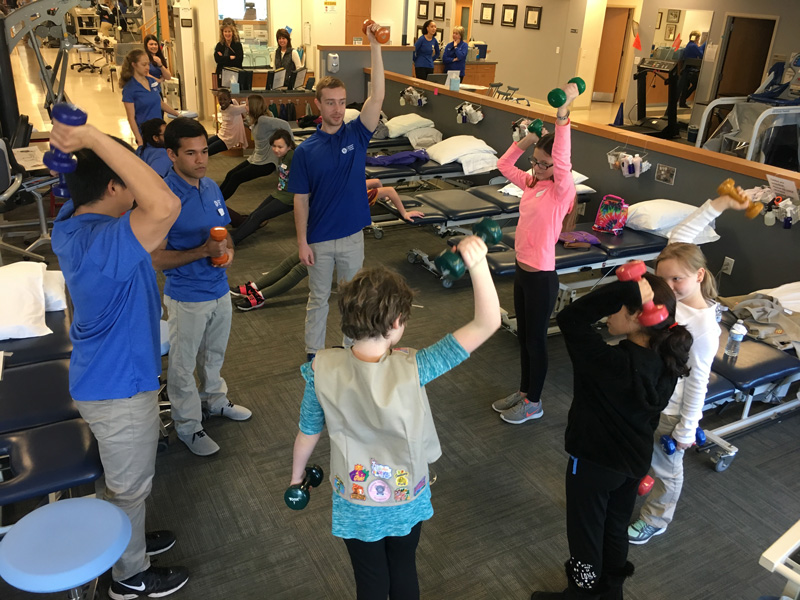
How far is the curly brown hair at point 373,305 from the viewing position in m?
1.45

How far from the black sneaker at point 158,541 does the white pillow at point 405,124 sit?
5128 mm

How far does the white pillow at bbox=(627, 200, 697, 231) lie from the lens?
4.18 meters

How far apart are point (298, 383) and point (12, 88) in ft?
15.2

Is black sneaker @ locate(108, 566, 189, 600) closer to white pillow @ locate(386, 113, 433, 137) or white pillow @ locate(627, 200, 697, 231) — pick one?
white pillow @ locate(627, 200, 697, 231)

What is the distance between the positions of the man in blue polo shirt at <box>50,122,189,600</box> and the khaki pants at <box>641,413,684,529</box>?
1.80 meters

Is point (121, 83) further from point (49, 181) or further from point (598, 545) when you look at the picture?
point (598, 545)

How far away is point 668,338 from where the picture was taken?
172 cm

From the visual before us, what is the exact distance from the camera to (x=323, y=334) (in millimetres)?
3557

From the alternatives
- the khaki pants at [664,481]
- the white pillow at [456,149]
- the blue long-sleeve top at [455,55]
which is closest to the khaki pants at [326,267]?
the khaki pants at [664,481]

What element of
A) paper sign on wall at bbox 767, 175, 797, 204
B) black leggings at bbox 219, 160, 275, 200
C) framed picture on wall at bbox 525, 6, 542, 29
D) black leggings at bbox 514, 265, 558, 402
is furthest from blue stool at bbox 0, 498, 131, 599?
framed picture on wall at bbox 525, 6, 542, 29

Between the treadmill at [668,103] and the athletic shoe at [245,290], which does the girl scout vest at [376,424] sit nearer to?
the athletic shoe at [245,290]

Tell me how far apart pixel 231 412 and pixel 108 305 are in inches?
56.4

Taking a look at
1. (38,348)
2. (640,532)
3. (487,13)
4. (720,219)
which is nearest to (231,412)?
(38,348)

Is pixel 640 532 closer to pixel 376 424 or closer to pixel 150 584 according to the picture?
pixel 376 424
